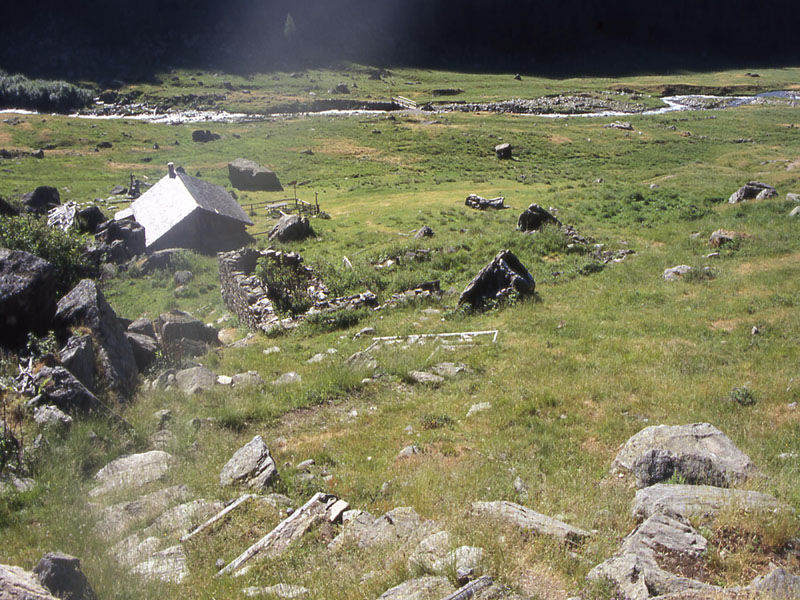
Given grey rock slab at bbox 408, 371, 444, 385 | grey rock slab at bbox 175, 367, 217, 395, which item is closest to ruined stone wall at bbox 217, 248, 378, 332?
grey rock slab at bbox 175, 367, 217, 395

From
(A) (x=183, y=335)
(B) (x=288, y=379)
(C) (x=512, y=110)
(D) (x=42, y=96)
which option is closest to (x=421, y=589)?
(B) (x=288, y=379)

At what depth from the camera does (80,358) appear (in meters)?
11.3

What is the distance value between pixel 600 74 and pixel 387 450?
6441 inches

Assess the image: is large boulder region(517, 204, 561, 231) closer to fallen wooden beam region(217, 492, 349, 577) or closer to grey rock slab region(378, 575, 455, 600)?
fallen wooden beam region(217, 492, 349, 577)

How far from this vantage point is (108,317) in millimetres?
13195

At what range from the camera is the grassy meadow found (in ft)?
20.4

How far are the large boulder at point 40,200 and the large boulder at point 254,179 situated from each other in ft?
49.0

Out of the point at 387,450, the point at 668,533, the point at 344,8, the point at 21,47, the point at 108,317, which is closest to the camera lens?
the point at 668,533

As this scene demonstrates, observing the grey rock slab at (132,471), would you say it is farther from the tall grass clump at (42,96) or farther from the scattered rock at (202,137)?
the tall grass clump at (42,96)

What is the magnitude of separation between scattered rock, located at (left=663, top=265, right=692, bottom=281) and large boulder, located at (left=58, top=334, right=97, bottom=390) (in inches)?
647

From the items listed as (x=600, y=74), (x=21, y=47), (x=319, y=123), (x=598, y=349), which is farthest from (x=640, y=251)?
(x=21, y=47)

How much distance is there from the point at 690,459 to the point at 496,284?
36.8 feet

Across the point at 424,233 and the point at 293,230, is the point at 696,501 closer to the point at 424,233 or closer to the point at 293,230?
the point at 424,233

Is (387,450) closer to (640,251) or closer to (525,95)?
(640,251)
